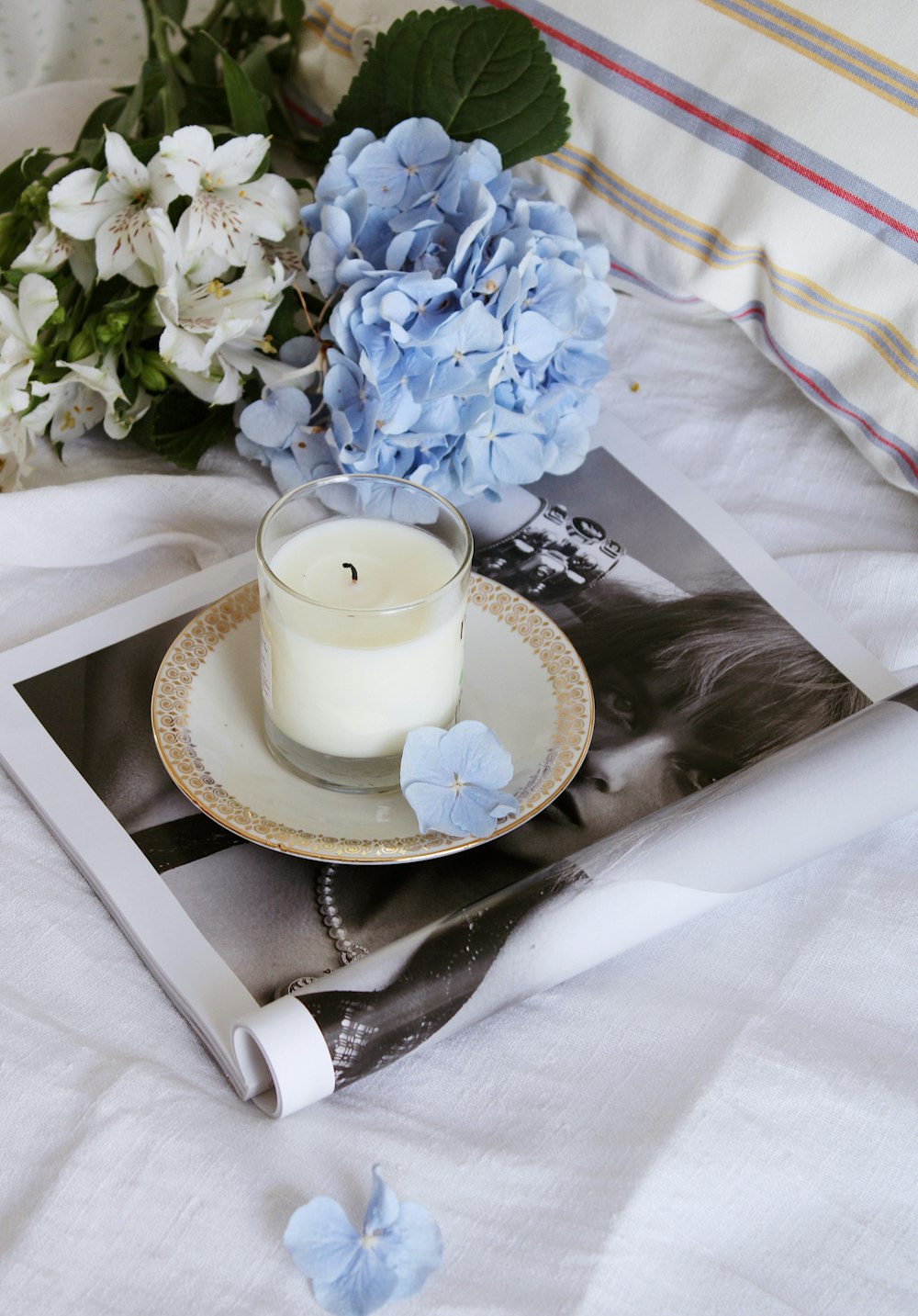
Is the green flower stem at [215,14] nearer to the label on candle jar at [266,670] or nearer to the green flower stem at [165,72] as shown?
the green flower stem at [165,72]

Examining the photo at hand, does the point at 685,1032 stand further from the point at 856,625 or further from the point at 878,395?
the point at 878,395

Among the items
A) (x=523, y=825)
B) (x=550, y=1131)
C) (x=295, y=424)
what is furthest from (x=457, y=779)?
(x=295, y=424)

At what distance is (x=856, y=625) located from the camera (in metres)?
0.66

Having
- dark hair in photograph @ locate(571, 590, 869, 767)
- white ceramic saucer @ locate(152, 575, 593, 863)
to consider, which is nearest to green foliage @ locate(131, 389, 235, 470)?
white ceramic saucer @ locate(152, 575, 593, 863)

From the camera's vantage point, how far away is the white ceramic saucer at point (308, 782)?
20.2 inches

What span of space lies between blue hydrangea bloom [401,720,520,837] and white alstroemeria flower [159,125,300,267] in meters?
0.29

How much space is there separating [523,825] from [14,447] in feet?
1.15

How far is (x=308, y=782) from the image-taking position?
551mm

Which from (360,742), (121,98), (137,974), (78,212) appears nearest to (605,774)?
(360,742)

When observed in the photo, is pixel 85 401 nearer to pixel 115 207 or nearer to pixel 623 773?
pixel 115 207

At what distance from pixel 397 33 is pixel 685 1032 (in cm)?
56

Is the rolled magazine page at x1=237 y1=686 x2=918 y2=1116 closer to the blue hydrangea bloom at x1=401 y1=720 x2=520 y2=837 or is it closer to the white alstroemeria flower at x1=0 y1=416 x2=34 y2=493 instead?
the blue hydrangea bloom at x1=401 y1=720 x2=520 y2=837

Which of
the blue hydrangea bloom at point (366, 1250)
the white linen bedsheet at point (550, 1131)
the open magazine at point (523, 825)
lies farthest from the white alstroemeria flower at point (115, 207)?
the blue hydrangea bloom at point (366, 1250)

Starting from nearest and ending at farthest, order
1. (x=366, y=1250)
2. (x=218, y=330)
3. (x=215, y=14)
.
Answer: (x=366, y=1250) → (x=218, y=330) → (x=215, y=14)
